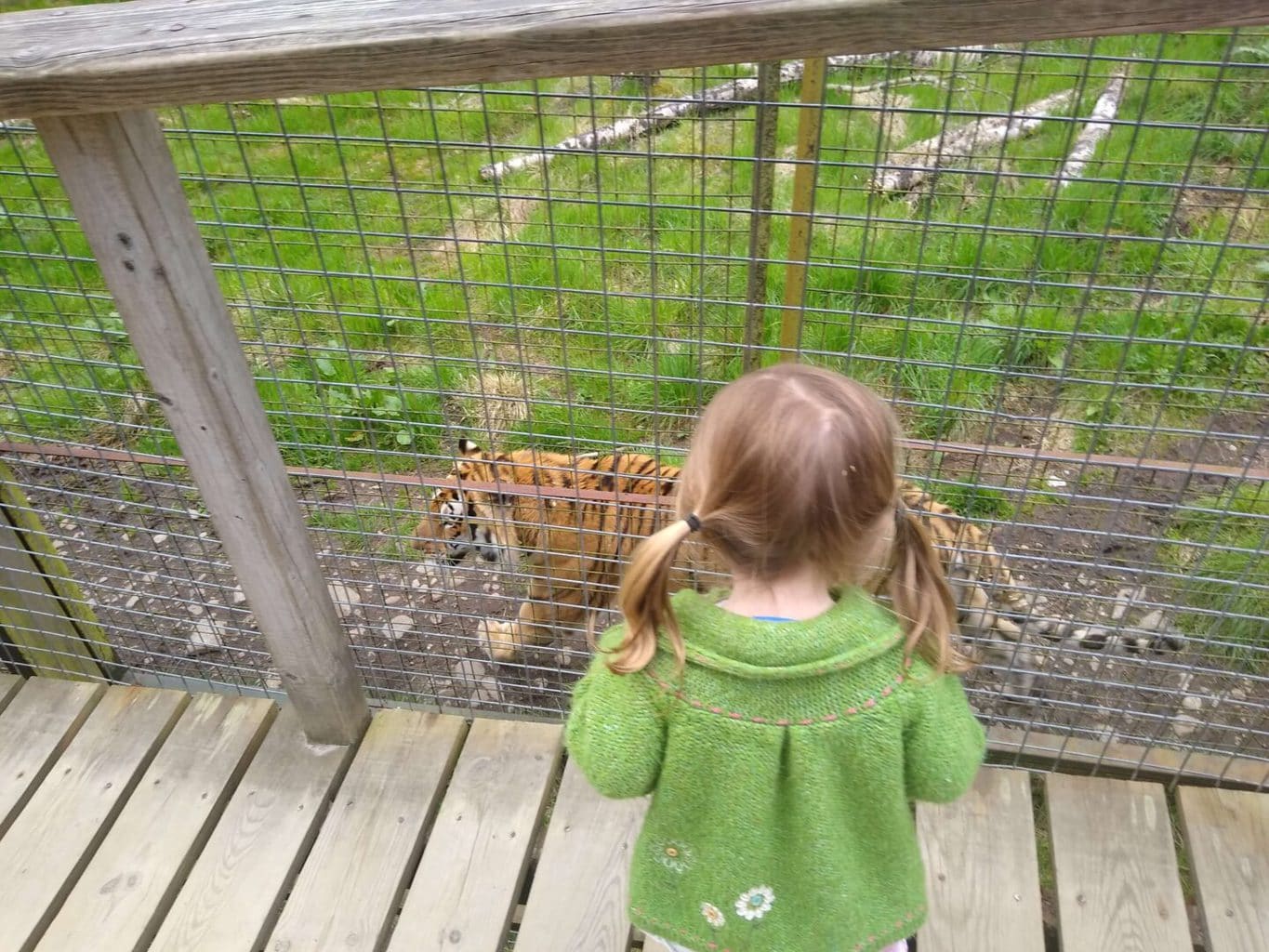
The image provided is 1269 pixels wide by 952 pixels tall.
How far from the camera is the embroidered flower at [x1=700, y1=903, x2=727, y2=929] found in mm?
1210

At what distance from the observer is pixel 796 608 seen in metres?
1.07

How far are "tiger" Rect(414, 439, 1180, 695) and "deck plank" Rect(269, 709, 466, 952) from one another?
302 mm

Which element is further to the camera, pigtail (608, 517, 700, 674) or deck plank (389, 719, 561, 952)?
deck plank (389, 719, 561, 952)

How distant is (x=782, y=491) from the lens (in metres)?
0.98

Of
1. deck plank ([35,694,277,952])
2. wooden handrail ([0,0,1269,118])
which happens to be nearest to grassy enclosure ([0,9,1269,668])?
deck plank ([35,694,277,952])

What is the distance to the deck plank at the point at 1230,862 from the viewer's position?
67.2 inches

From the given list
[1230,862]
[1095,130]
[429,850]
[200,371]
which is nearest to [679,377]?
[200,371]

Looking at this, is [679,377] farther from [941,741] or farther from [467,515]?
[941,741]

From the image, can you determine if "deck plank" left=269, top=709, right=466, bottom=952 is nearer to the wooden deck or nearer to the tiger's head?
the wooden deck

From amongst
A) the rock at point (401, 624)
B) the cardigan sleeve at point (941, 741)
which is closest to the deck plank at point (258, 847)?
the rock at point (401, 624)

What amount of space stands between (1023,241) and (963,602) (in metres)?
1.57

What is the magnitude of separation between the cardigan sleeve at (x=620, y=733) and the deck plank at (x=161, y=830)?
127 centimetres

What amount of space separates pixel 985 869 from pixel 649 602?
1.20m

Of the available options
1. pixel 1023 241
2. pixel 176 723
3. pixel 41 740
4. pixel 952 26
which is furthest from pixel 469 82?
pixel 1023 241
